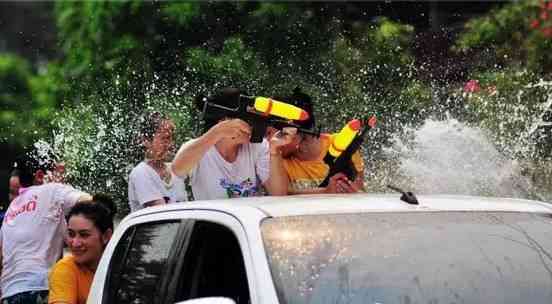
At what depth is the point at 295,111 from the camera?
225 inches

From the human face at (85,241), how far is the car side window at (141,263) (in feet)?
2.59

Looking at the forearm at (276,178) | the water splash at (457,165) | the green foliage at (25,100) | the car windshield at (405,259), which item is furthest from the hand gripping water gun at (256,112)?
the green foliage at (25,100)

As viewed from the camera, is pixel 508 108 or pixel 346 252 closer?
pixel 346 252

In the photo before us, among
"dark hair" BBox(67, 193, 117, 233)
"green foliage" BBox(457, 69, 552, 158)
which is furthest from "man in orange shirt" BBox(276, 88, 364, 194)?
"green foliage" BBox(457, 69, 552, 158)

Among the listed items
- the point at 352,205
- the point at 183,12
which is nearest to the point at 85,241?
the point at 352,205

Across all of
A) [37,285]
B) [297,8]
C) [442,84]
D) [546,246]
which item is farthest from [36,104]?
[546,246]

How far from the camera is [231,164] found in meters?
6.17

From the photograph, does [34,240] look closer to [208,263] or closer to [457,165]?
[208,263]

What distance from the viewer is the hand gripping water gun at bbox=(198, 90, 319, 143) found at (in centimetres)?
570

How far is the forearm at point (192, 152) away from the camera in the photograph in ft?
19.2

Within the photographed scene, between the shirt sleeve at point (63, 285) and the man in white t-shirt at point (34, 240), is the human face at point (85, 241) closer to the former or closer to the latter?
the shirt sleeve at point (63, 285)

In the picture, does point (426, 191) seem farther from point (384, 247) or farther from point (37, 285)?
point (384, 247)

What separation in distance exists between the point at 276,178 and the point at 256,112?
0.52 m

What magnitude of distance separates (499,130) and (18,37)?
1743 cm
